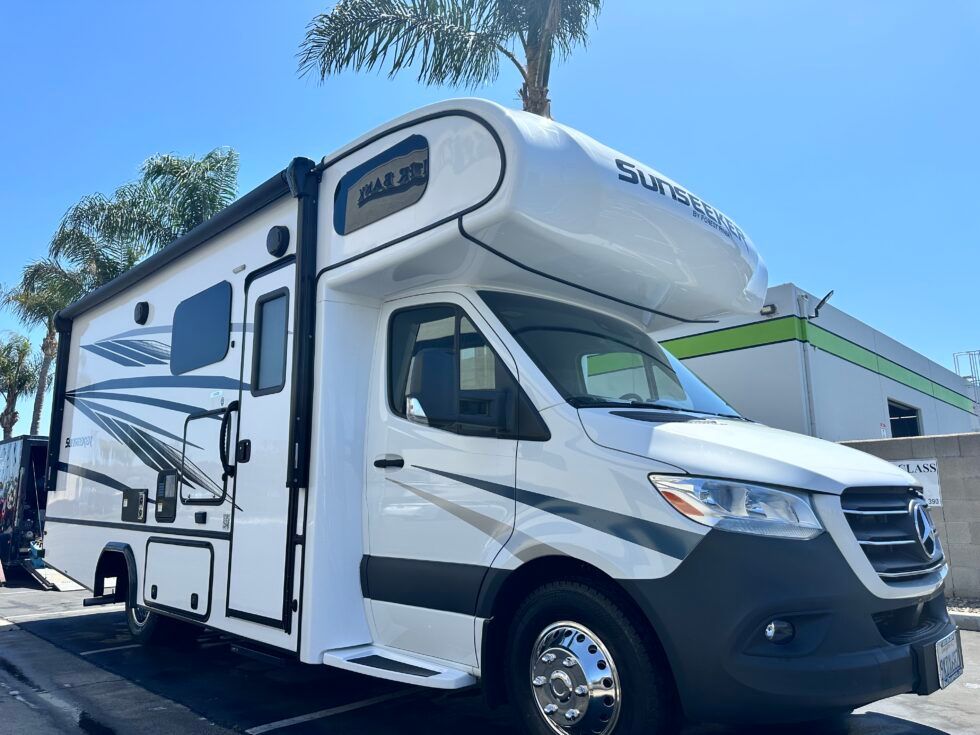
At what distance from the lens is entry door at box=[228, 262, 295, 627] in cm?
471

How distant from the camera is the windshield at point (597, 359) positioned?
3.95m

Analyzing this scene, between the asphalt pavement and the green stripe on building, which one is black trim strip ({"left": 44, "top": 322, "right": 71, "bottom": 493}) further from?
the green stripe on building

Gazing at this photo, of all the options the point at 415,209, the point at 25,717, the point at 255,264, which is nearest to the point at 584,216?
the point at 415,209

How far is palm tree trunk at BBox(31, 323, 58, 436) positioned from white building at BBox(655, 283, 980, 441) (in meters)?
19.5

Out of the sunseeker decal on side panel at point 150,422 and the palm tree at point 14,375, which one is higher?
the palm tree at point 14,375

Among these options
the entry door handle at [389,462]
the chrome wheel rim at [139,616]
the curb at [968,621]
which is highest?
the entry door handle at [389,462]

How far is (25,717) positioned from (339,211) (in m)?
3.77

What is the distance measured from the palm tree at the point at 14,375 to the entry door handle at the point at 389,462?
35.3 m

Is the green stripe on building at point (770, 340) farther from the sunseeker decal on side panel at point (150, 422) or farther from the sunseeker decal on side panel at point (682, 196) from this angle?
the sunseeker decal on side panel at point (150, 422)

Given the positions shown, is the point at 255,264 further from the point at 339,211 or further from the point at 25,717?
the point at 25,717

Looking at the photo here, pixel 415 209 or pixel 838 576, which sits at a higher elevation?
pixel 415 209

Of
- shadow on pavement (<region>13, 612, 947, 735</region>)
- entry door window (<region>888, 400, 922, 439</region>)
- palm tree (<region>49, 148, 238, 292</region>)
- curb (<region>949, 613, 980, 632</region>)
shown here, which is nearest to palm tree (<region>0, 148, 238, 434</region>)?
palm tree (<region>49, 148, 238, 292</region>)

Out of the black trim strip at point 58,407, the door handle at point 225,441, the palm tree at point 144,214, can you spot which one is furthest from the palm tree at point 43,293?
the door handle at point 225,441

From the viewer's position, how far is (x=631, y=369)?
457 centimetres
